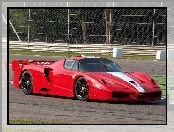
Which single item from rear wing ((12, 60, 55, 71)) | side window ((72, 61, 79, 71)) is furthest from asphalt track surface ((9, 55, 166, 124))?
side window ((72, 61, 79, 71))

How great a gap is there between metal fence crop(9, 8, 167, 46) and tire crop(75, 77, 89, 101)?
68cm

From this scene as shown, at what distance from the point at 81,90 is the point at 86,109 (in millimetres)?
302

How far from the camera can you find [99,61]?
9.22m

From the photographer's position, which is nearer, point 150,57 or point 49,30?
A: point 49,30

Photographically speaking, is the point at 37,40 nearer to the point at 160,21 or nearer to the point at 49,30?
the point at 49,30

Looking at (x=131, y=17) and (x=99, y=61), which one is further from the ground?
(x=131, y=17)

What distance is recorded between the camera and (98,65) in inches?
371

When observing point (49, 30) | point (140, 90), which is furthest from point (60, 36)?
point (140, 90)

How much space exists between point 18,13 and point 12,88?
1136mm

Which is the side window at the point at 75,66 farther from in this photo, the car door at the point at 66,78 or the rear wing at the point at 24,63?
the rear wing at the point at 24,63

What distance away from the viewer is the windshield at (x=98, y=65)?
923 centimetres

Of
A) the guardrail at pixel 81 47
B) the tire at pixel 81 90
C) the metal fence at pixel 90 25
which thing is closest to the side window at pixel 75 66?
the tire at pixel 81 90

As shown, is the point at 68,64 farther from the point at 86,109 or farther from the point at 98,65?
the point at 86,109

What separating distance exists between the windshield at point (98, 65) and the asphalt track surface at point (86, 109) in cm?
12
